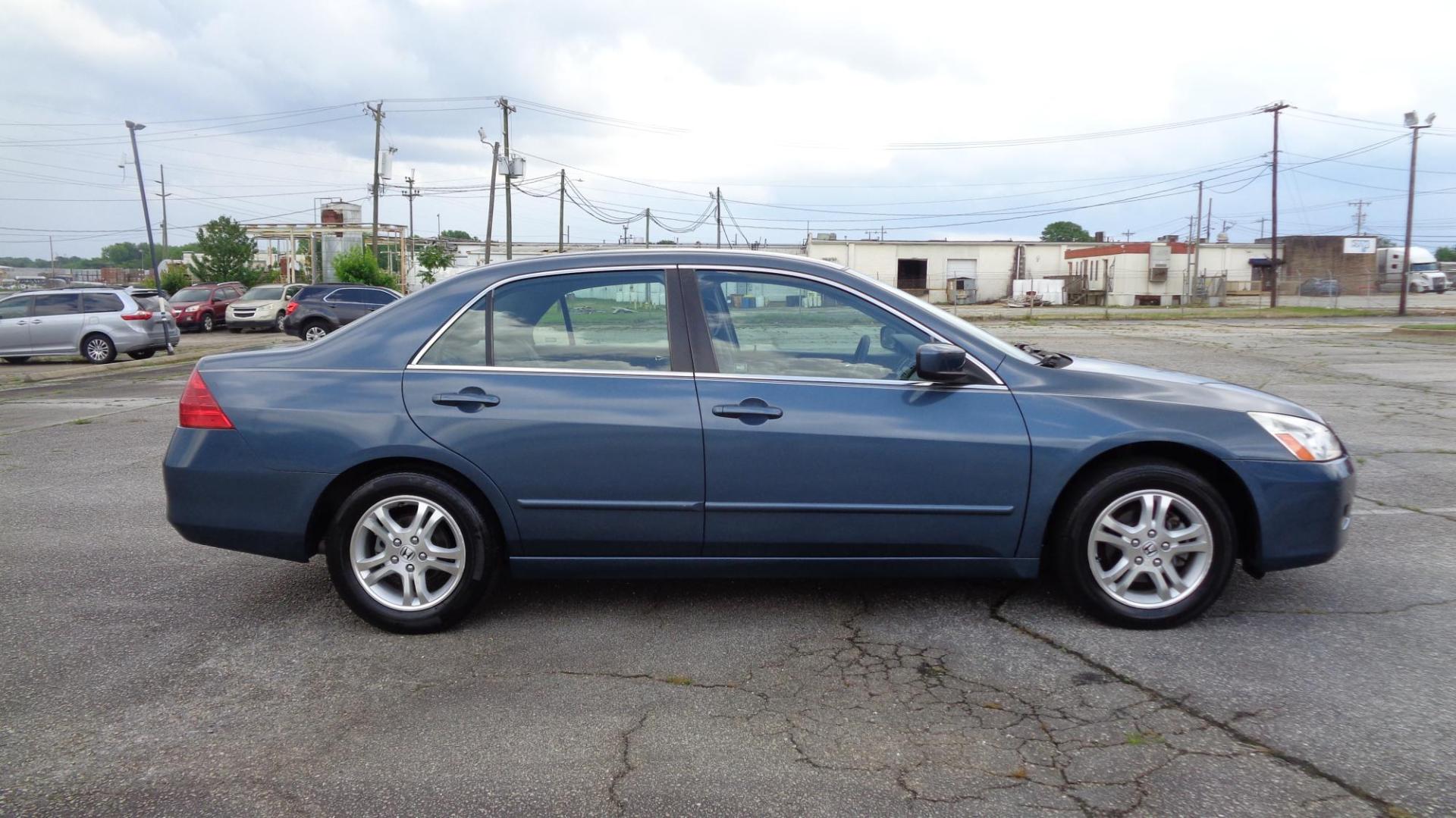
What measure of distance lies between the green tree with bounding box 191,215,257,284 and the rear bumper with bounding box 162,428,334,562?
5859cm

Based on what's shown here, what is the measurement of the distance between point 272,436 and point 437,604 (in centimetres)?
95

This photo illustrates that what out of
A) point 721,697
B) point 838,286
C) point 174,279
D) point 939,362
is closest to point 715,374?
point 838,286

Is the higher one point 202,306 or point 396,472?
point 202,306

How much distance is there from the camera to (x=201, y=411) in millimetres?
4301

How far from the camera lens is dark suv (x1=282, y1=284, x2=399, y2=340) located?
26.6 meters

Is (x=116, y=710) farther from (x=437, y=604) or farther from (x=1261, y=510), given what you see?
(x=1261, y=510)

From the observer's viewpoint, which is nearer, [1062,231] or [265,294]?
[265,294]

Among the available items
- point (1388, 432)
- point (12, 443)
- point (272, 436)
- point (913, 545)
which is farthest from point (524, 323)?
point (1388, 432)

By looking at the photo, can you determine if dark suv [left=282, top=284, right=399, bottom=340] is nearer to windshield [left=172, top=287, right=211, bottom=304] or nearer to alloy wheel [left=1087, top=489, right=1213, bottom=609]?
windshield [left=172, top=287, right=211, bottom=304]

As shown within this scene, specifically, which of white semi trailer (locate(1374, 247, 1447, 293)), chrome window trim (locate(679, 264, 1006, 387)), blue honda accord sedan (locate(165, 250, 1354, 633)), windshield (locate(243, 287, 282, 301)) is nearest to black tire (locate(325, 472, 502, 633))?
blue honda accord sedan (locate(165, 250, 1354, 633))

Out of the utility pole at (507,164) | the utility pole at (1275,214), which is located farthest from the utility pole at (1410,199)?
the utility pole at (507,164)

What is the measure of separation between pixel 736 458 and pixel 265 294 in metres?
32.8

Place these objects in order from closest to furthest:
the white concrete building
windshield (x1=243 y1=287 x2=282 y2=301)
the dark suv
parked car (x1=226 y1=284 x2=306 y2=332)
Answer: the dark suv
parked car (x1=226 y1=284 x2=306 y2=332)
windshield (x1=243 y1=287 x2=282 y2=301)
the white concrete building

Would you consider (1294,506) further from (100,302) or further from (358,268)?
(358,268)
